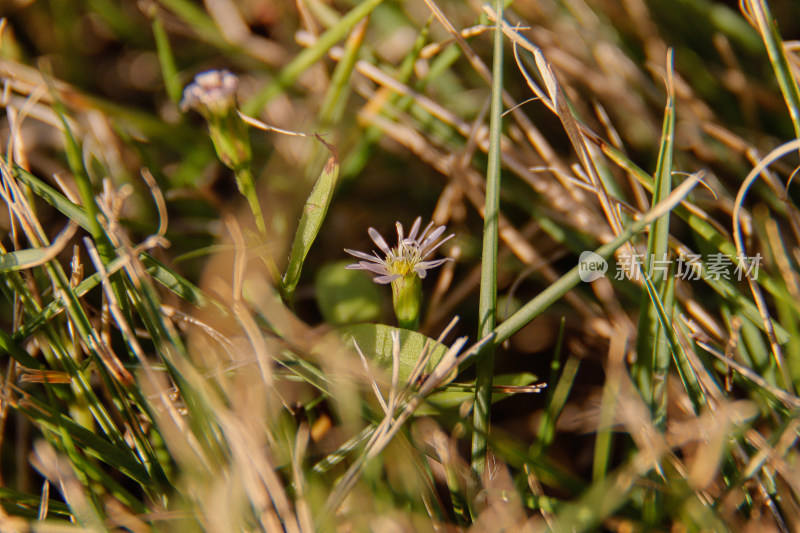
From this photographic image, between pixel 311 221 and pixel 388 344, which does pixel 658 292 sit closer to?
pixel 388 344

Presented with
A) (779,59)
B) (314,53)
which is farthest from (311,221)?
(779,59)

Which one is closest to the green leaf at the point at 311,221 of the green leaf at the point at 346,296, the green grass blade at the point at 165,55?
the green leaf at the point at 346,296

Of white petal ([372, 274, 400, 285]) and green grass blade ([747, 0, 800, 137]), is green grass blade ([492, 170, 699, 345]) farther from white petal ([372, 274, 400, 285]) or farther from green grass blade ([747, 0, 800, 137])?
green grass blade ([747, 0, 800, 137])

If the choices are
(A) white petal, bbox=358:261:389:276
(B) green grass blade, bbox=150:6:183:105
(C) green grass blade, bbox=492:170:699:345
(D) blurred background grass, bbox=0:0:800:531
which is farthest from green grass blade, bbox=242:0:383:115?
Answer: (C) green grass blade, bbox=492:170:699:345

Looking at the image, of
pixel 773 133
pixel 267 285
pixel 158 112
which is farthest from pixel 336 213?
pixel 773 133

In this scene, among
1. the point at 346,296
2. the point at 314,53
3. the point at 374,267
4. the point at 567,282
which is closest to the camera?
the point at 567,282

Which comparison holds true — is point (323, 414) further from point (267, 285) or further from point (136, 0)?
point (136, 0)
